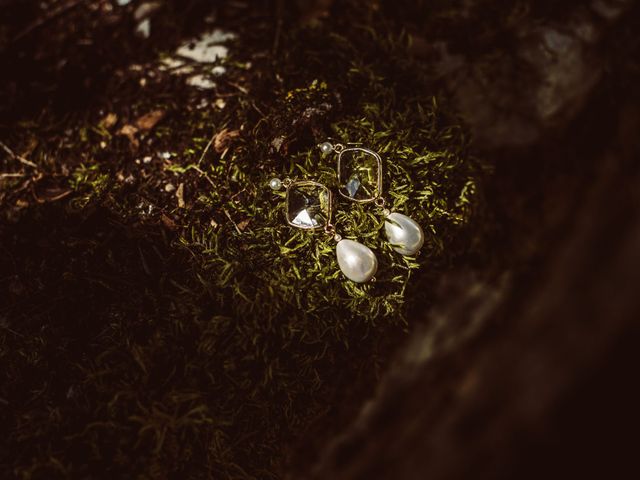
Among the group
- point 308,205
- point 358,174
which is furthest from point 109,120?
point 358,174

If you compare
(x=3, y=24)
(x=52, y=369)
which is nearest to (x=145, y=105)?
(x=3, y=24)

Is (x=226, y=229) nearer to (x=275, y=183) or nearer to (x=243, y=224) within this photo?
(x=243, y=224)

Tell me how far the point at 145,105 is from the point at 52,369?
155cm

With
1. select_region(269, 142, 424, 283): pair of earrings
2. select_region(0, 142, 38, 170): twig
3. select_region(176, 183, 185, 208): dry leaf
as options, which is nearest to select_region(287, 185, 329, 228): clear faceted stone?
select_region(269, 142, 424, 283): pair of earrings

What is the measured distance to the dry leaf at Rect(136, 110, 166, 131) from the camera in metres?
2.51

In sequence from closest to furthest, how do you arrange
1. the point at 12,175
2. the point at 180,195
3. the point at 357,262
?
the point at 357,262 → the point at 180,195 → the point at 12,175

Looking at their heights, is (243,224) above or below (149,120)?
below

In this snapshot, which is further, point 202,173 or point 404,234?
point 202,173

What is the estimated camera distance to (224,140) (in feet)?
7.84

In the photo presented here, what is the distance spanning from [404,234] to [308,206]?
1.72 feet

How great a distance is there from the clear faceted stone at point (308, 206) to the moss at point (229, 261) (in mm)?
72

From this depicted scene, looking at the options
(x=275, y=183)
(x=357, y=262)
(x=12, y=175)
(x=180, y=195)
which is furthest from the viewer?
(x=12, y=175)

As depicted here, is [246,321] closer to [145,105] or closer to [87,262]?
[87,262]

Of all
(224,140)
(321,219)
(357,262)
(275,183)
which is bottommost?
(357,262)
